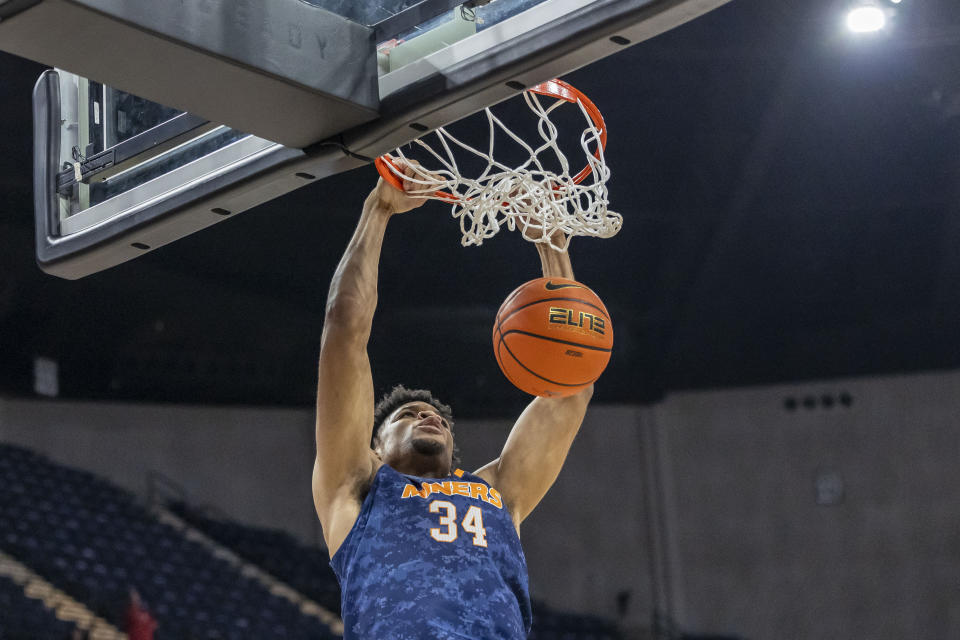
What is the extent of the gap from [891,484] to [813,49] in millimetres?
4798

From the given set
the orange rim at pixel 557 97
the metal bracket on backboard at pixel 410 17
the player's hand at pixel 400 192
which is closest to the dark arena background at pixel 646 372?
the orange rim at pixel 557 97

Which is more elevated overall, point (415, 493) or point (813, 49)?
point (813, 49)

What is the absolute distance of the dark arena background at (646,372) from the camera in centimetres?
984

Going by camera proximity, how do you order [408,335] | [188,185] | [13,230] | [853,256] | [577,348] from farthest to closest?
[408,335] → [853,256] → [13,230] → [577,348] → [188,185]

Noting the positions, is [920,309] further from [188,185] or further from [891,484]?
[188,185]

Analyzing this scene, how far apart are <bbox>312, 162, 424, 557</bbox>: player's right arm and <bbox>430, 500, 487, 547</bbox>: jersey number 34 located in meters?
0.22

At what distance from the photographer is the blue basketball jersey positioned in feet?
9.26

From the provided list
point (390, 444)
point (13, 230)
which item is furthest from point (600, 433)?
point (390, 444)

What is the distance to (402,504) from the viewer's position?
304 centimetres

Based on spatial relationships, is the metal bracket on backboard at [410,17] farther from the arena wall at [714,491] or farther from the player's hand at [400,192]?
the arena wall at [714,491]

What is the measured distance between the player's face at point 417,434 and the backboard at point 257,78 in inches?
34.0

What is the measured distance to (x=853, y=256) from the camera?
11.4m

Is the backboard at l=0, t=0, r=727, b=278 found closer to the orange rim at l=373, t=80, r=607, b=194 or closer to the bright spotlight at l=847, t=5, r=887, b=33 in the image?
the orange rim at l=373, t=80, r=607, b=194

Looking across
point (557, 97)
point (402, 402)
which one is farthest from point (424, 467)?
point (557, 97)
